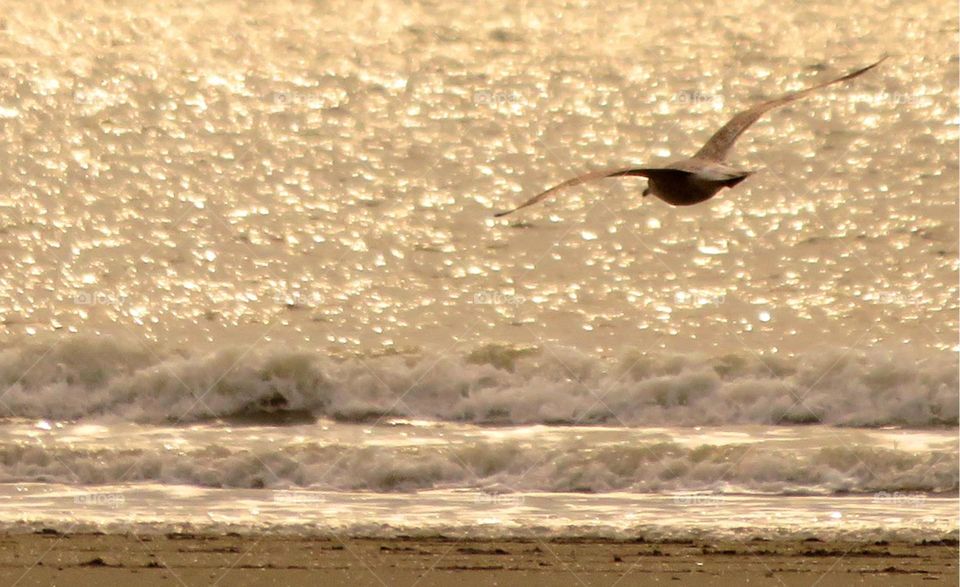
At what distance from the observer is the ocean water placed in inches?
298

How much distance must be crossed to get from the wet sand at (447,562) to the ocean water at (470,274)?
7.3 inches

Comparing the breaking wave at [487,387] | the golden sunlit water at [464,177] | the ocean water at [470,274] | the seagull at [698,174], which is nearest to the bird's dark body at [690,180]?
the seagull at [698,174]

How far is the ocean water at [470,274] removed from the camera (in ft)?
24.8

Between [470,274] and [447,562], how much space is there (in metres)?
4.82

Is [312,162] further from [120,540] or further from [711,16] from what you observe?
[120,540]

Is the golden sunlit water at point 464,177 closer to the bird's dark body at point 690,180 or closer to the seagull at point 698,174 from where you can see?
the seagull at point 698,174

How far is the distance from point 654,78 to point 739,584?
967 centimetres

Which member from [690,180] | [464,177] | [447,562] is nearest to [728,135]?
[690,180]

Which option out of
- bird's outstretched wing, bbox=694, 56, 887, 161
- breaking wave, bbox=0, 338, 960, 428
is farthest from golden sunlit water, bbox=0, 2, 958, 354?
bird's outstretched wing, bbox=694, 56, 887, 161

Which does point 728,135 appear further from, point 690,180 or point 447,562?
point 447,562

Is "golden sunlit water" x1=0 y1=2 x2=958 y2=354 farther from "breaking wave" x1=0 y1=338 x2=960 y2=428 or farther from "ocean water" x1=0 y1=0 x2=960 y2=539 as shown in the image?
"breaking wave" x1=0 y1=338 x2=960 y2=428

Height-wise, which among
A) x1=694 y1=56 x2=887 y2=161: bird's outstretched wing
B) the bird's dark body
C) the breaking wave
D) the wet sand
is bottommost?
the wet sand

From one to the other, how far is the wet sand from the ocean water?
186 mm

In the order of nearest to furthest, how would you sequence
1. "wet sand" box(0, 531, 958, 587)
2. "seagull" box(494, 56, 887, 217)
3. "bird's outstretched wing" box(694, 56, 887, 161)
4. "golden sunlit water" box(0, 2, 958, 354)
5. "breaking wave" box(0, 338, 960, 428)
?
1. "wet sand" box(0, 531, 958, 587)
2. "seagull" box(494, 56, 887, 217)
3. "bird's outstretched wing" box(694, 56, 887, 161)
4. "breaking wave" box(0, 338, 960, 428)
5. "golden sunlit water" box(0, 2, 958, 354)
